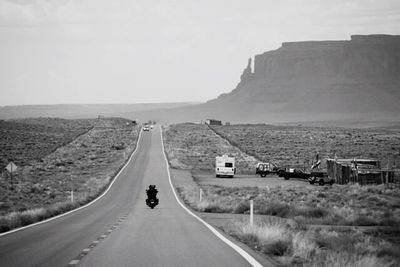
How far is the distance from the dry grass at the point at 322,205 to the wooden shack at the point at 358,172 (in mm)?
6648

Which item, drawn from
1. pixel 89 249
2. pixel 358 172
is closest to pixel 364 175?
pixel 358 172

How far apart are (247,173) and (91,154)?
82.3ft

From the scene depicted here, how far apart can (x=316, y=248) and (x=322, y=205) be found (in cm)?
1704

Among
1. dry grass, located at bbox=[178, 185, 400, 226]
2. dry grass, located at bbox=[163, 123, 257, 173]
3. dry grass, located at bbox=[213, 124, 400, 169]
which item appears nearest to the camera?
dry grass, located at bbox=[178, 185, 400, 226]

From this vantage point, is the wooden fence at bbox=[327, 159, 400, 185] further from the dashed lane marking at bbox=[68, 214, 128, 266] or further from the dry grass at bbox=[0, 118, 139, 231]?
the dashed lane marking at bbox=[68, 214, 128, 266]

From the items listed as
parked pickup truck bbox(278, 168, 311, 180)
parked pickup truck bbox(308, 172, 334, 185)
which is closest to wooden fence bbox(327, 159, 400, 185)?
parked pickup truck bbox(308, 172, 334, 185)

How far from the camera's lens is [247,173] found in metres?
67.6

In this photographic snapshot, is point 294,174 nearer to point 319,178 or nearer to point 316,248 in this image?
point 319,178

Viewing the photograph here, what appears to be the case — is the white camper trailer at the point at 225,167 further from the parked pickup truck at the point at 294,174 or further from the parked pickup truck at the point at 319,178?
the parked pickup truck at the point at 319,178

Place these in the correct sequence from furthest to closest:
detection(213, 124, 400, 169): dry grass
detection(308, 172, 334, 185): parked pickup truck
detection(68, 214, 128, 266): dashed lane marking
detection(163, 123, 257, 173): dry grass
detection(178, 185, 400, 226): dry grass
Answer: detection(213, 124, 400, 169): dry grass, detection(163, 123, 257, 173): dry grass, detection(308, 172, 334, 185): parked pickup truck, detection(178, 185, 400, 226): dry grass, detection(68, 214, 128, 266): dashed lane marking

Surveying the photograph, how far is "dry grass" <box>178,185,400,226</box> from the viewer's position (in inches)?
926

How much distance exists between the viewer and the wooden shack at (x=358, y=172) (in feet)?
154

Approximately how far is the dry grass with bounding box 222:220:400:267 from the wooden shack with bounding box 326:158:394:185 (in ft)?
101

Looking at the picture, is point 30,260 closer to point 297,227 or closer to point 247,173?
point 297,227
